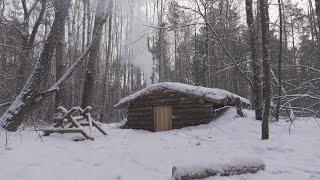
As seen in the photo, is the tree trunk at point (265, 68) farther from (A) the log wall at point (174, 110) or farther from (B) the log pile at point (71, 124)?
(A) the log wall at point (174, 110)

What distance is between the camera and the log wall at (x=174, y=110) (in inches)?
656

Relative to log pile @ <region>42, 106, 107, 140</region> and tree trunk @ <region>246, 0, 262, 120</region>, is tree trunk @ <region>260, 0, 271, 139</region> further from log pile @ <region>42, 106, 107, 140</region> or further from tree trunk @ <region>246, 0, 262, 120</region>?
log pile @ <region>42, 106, 107, 140</region>

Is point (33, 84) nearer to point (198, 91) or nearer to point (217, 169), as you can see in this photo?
point (217, 169)

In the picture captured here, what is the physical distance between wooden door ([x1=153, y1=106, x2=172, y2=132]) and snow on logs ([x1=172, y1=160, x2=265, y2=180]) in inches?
407

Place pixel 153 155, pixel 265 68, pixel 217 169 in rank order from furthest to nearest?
pixel 265 68 < pixel 153 155 < pixel 217 169

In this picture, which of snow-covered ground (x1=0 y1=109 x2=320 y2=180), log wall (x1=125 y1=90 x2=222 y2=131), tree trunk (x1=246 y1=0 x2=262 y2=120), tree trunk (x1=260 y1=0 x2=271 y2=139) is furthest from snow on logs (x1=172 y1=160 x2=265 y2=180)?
log wall (x1=125 y1=90 x2=222 y2=131)

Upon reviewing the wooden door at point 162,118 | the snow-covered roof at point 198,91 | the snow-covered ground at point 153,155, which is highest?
the snow-covered roof at point 198,91

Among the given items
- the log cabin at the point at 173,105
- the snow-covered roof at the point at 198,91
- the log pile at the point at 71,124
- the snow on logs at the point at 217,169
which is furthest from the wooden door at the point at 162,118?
the snow on logs at the point at 217,169

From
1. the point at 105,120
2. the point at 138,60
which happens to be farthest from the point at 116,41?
the point at 105,120

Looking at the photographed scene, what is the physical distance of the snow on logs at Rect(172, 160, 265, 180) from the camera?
6.14 metres

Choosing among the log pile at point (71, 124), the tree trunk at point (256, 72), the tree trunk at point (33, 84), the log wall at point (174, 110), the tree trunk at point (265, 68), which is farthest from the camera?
the log wall at point (174, 110)

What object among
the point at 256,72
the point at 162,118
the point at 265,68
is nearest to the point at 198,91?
the point at 162,118

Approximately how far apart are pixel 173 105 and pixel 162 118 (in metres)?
0.81

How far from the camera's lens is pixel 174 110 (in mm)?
17141
